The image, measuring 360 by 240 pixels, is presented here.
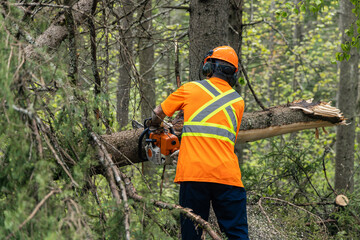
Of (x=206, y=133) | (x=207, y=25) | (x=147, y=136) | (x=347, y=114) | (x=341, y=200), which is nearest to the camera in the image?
(x=206, y=133)

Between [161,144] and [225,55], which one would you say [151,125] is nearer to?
[161,144]

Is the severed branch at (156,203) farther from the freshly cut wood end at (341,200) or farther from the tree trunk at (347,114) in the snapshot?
the tree trunk at (347,114)

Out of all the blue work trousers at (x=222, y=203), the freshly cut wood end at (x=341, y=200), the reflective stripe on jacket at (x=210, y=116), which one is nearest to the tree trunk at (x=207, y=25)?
the reflective stripe on jacket at (x=210, y=116)

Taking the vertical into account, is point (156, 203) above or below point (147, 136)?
below

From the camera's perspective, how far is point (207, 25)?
14.9 ft

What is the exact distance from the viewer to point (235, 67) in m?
3.67

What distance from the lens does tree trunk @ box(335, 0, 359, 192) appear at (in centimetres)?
801

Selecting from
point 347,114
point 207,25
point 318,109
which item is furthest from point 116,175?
point 347,114

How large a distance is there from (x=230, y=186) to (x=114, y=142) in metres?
1.41

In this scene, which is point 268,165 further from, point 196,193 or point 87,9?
point 87,9

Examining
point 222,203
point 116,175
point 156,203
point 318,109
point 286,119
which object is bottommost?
point 222,203

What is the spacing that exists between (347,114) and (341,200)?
11.0 feet

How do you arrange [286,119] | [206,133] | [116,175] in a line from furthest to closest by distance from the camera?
[286,119], [206,133], [116,175]

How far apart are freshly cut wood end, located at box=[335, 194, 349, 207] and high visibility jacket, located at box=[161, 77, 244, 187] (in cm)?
287
